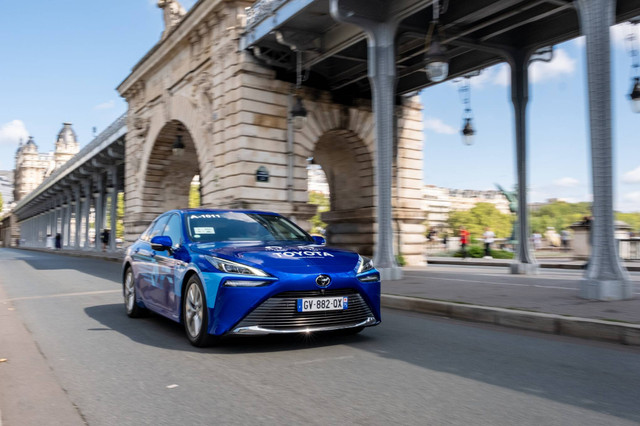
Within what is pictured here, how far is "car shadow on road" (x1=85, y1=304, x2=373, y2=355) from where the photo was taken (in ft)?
16.6

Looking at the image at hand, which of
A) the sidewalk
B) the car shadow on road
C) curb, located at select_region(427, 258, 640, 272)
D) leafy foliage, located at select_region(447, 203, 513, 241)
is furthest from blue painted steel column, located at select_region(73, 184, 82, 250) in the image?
leafy foliage, located at select_region(447, 203, 513, 241)

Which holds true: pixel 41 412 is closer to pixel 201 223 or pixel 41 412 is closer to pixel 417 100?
pixel 201 223

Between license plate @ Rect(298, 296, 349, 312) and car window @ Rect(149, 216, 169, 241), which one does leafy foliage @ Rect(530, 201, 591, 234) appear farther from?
license plate @ Rect(298, 296, 349, 312)

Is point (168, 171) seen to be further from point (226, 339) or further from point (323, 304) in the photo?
point (323, 304)

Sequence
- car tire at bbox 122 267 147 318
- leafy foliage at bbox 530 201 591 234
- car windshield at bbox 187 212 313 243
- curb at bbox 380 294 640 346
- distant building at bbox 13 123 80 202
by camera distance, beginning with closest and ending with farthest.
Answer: curb at bbox 380 294 640 346
car windshield at bbox 187 212 313 243
car tire at bbox 122 267 147 318
leafy foliage at bbox 530 201 591 234
distant building at bbox 13 123 80 202

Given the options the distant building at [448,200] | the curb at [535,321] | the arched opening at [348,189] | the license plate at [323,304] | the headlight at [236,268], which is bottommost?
the curb at [535,321]

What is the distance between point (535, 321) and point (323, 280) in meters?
2.75

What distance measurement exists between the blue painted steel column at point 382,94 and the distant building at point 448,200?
5045 inches

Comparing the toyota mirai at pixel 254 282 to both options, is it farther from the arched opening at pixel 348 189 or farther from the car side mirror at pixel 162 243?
the arched opening at pixel 348 189

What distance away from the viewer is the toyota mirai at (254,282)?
4.68 metres

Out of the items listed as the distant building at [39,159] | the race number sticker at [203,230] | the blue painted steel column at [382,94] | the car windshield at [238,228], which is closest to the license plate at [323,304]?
the car windshield at [238,228]

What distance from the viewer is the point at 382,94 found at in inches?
483

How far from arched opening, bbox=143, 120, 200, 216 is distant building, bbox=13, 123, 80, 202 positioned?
127067 millimetres

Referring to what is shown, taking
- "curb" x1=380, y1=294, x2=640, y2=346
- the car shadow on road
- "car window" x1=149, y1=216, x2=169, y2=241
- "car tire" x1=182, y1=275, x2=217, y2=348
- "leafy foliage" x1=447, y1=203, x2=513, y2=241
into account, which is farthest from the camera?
"leafy foliage" x1=447, y1=203, x2=513, y2=241
